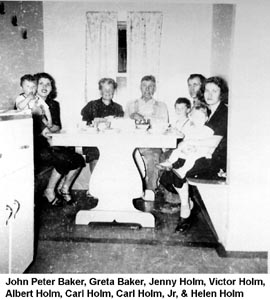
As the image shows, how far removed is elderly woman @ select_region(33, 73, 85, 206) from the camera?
2.22 metres

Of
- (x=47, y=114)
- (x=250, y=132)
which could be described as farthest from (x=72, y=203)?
(x=250, y=132)

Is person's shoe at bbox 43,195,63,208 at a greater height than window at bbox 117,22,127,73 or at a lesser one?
lesser

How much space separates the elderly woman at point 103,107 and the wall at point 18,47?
0.46 m

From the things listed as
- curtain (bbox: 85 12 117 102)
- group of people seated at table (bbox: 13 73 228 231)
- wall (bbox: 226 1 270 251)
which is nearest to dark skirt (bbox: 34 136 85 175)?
group of people seated at table (bbox: 13 73 228 231)

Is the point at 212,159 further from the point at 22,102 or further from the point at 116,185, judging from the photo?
the point at 22,102

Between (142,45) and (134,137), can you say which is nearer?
(134,137)

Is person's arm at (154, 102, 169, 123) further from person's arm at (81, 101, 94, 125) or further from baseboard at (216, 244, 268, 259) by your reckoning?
baseboard at (216, 244, 268, 259)

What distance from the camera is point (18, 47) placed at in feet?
6.98

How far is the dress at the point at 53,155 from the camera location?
7.25 ft

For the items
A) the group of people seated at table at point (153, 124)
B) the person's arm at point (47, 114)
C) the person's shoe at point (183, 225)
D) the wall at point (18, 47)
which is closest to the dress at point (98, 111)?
the group of people seated at table at point (153, 124)

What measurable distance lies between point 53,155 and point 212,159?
1042 mm
